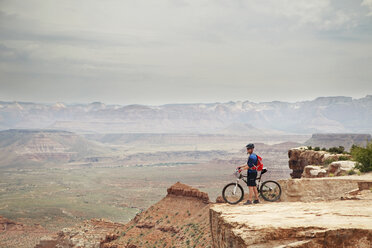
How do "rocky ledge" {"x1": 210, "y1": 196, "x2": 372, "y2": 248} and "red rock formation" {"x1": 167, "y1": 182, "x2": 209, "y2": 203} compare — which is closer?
"rocky ledge" {"x1": 210, "y1": 196, "x2": 372, "y2": 248}

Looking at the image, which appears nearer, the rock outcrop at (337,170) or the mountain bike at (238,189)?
the mountain bike at (238,189)

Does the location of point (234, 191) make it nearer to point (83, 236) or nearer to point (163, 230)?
point (163, 230)

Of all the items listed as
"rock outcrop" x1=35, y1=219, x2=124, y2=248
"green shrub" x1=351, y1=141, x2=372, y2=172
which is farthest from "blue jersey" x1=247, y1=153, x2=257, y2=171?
"rock outcrop" x1=35, y1=219, x2=124, y2=248

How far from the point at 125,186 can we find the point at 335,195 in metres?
164

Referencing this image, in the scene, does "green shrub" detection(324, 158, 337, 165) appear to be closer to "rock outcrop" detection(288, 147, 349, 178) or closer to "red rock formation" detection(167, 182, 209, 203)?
"rock outcrop" detection(288, 147, 349, 178)

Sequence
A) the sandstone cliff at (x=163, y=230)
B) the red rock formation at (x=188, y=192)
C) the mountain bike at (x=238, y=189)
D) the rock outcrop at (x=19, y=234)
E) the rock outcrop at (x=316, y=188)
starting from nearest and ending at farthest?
the mountain bike at (x=238, y=189)
the rock outcrop at (x=316, y=188)
the sandstone cliff at (x=163, y=230)
the red rock formation at (x=188, y=192)
the rock outcrop at (x=19, y=234)

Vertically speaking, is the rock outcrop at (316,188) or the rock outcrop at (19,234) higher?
the rock outcrop at (316,188)

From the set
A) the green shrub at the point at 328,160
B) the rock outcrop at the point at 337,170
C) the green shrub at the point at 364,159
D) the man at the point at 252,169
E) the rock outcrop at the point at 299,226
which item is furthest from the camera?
the green shrub at the point at 328,160

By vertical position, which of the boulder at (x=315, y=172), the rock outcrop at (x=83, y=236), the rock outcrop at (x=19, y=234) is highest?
the boulder at (x=315, y=172)

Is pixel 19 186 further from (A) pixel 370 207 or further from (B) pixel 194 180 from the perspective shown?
(A) pixel 370 207

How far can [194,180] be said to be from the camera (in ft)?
581

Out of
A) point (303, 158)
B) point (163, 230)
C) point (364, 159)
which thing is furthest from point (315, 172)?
point (163, 230)

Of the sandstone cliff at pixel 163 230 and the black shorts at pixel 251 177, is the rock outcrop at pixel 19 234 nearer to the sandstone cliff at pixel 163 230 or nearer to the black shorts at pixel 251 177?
the sandstone cliff at pixel 163 230

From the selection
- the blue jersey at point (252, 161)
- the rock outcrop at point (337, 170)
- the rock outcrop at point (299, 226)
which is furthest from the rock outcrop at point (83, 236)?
the rock outcrop at point (299, 226)
